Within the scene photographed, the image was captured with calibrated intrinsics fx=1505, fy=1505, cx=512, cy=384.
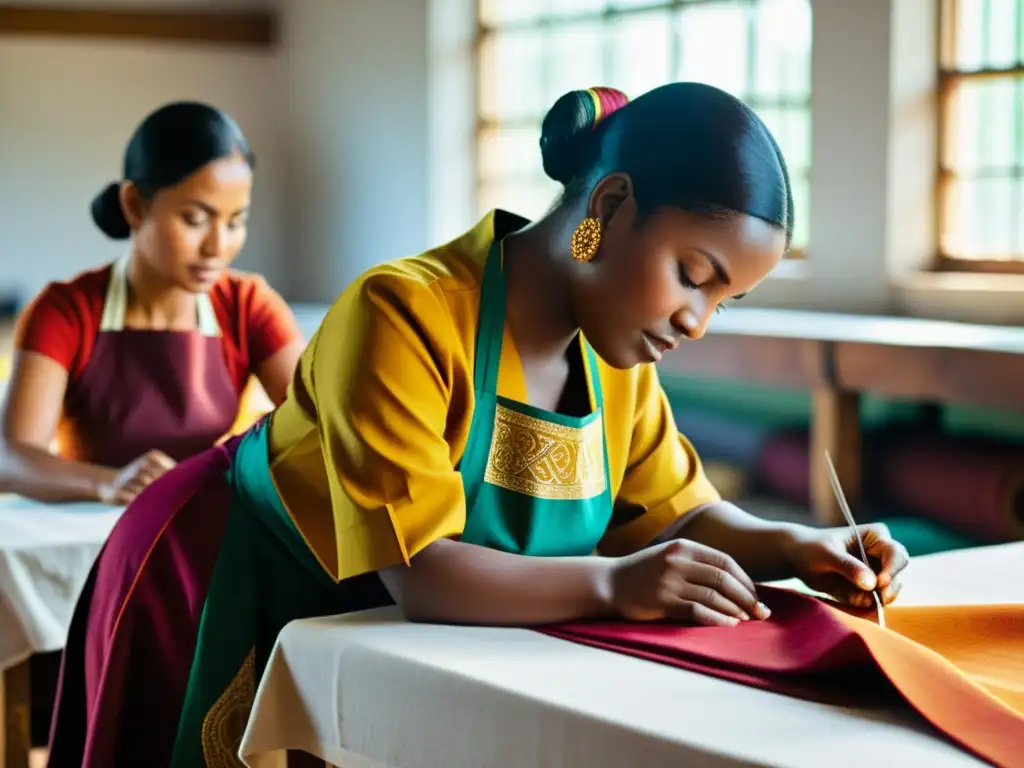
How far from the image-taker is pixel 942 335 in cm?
369

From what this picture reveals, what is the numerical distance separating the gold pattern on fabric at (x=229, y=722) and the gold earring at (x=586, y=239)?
0.59m

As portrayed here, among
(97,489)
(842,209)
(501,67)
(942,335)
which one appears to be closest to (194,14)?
(501,67)

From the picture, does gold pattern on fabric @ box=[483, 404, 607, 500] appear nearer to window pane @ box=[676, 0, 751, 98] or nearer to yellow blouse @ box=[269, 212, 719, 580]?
yellow blouse @ box=[269, 212, 719, 580]

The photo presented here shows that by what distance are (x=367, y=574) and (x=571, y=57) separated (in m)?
4.34

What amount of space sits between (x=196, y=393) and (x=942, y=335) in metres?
1.87

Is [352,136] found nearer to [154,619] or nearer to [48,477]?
[48,477]

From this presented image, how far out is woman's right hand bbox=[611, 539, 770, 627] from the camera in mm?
1399

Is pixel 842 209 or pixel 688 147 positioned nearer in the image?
pixel 688 147

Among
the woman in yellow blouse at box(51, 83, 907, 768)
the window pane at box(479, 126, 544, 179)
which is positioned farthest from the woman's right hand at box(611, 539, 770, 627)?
the window pane at box(479, 126, 544, 179)

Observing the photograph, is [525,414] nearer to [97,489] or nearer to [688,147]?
[688,147]

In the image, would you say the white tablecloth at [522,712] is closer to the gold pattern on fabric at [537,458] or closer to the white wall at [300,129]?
the gold pattern on fabric at [537,458]

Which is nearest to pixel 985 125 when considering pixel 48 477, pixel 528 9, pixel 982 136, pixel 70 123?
pixel 982 136

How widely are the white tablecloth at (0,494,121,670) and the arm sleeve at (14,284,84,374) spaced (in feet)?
1.71

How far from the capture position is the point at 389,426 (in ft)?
4.74
